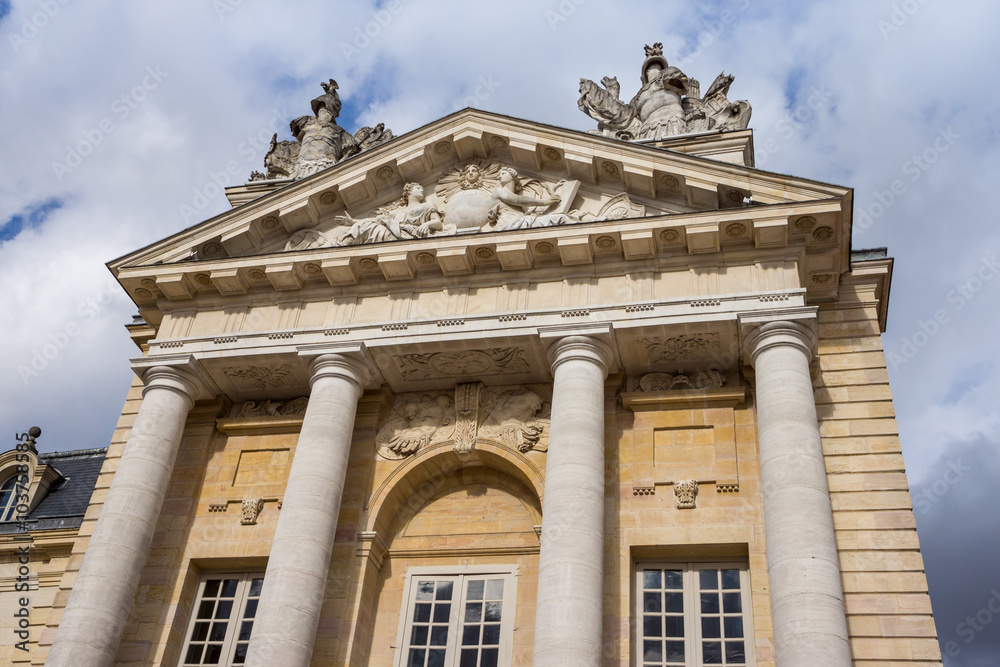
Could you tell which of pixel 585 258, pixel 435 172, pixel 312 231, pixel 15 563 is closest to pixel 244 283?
pixel 312 231

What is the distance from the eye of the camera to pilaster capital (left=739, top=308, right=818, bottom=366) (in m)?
14.9

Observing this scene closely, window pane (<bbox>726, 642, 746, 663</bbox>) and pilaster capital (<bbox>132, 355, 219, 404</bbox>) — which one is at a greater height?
pilaster capital (<bbox>132, 355, 219, 404</bbox>)

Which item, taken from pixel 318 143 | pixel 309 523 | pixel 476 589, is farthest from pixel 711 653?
pixel 318 143

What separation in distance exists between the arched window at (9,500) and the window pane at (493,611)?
54.6 ft

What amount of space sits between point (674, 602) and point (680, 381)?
12.3 feet

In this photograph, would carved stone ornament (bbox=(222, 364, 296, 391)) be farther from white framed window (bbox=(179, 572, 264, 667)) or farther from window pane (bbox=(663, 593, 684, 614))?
window pane (bbox=(663, 593, 684, 614))

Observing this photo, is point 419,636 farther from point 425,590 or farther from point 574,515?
point 574,515

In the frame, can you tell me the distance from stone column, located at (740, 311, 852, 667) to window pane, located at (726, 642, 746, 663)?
58.8 inches

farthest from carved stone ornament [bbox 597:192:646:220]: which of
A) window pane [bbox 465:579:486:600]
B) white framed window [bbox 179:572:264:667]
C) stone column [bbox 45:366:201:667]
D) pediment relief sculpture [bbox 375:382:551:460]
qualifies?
white framed window [bbox 179:572:264:667]

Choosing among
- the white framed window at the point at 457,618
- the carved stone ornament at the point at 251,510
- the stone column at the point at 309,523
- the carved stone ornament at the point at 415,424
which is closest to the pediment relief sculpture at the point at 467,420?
the carved stone ornament at the point at 415,424

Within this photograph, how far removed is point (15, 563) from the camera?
75.7ft

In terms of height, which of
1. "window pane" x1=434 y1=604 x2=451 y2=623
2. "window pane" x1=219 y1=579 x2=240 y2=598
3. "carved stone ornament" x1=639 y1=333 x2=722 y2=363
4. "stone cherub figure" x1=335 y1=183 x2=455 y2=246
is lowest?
"window pane" x1=434 y1=604 x2=451 y2=623

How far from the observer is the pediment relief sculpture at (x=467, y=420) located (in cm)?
1661

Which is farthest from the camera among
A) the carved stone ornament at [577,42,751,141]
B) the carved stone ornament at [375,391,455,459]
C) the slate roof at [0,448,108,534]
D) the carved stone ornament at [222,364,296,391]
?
the slate roof at [0,448,108,534]
